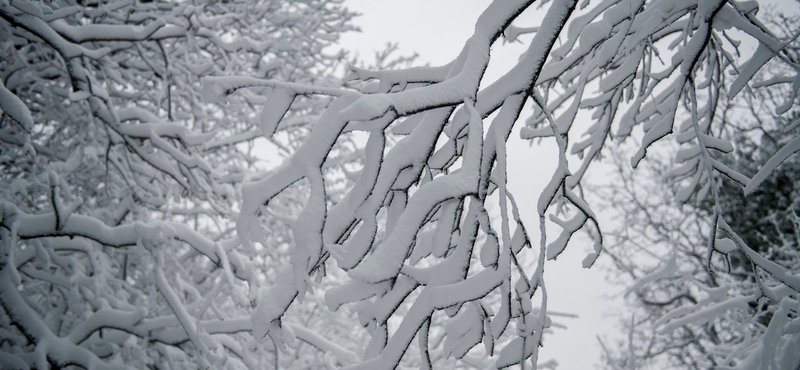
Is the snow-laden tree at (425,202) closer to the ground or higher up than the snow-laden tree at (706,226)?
closer to the ground

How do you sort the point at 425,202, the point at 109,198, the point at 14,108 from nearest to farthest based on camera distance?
the point at 425,202
the point at 14,108
the point at 109,198

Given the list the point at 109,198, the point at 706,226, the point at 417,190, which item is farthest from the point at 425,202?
the point at 706,226

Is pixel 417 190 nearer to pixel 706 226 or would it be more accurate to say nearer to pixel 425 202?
pixel 425 202

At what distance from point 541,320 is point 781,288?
1.81m

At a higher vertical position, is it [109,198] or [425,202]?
[109,198]

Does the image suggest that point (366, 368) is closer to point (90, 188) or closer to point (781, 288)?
point (781, 288)

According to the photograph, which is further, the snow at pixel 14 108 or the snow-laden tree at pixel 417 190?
the snow at pixel 14 108

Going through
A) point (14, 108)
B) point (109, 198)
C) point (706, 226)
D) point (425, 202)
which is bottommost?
point (425, 202)

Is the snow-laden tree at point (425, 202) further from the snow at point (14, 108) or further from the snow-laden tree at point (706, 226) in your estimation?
the snow-laden tree at point (706, 226)

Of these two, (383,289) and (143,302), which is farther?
(143,302)

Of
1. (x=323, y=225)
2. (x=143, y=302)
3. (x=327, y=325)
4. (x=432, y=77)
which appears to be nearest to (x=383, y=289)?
(x=323, y=225)

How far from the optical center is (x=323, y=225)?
953 mm

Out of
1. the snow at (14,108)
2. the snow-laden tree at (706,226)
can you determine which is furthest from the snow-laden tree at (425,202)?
the snow-laden tree at (706,226)

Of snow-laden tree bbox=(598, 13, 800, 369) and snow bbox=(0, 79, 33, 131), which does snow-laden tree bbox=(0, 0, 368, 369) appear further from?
snow-laden tree bbox=(598, 13, 800, 369)
